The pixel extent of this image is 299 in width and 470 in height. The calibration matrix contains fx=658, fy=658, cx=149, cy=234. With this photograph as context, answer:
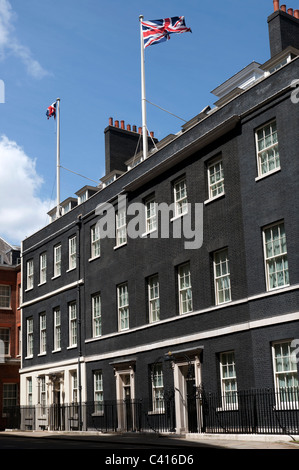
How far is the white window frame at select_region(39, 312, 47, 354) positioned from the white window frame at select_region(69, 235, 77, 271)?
479 centimetres

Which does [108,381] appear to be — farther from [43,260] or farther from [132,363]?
[43,260]

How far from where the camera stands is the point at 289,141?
72.7ft

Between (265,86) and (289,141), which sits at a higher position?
(265,86)

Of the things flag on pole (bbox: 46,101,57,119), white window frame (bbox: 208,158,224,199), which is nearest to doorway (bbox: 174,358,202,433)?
white window frame (bbox: 208,158,224,199)

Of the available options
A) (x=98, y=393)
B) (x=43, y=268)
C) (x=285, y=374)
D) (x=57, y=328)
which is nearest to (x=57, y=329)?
(x=57, y=328)

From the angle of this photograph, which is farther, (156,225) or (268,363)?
(156,225)

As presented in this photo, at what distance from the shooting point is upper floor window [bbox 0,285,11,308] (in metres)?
49.5

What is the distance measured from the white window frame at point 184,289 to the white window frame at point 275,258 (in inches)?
182

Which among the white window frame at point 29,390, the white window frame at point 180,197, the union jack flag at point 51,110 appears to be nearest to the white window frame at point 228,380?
the white window frame at point 180,197

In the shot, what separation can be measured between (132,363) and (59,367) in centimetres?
839

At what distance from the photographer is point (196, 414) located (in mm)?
25156

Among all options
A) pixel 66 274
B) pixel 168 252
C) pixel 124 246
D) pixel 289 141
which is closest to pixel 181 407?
pixel 168 252

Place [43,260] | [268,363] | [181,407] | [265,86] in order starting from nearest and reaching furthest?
[268,363]
[265,86]
[181,407]
[43,260]

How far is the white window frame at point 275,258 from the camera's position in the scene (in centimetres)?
2194
